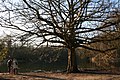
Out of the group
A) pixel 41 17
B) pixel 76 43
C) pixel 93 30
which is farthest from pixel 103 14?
pixel 41 17

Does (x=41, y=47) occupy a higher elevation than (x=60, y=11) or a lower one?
lower

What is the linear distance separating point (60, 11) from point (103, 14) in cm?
313

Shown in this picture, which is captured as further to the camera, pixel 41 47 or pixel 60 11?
pixel 41 47

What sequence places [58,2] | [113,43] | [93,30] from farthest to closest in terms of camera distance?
[113,43], [93,30], [58,2]

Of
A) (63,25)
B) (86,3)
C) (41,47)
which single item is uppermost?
(86,3)

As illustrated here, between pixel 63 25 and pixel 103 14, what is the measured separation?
300 cm

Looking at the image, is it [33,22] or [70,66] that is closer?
[33,22]

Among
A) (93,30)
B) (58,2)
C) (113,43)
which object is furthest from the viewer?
(113,43)

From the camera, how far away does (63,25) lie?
21500 millimetres

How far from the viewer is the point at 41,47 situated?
75.6 ft

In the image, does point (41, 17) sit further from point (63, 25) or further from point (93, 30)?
point (93, 30)

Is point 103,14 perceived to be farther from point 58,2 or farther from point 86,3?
point 58,2

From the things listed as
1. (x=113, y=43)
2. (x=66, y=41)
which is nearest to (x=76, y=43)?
(x=66, y=41)

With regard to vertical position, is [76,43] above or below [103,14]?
below
